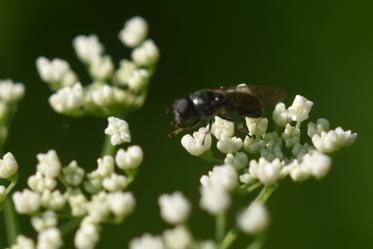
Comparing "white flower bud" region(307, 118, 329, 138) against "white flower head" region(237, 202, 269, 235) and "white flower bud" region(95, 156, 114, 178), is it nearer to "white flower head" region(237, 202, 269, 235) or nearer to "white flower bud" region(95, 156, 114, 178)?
"white flower bud" region(95, 156, 114, 178)

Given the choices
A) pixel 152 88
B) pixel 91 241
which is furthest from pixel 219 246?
pixel 152 88

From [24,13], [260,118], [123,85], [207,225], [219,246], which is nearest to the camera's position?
[219,246]

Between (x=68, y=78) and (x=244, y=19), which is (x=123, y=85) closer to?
(x=68, y=78)

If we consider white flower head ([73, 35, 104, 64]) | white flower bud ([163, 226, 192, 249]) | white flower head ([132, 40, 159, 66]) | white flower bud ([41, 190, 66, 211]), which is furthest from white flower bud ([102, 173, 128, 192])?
white flower head ([73, 35, 104, 64])

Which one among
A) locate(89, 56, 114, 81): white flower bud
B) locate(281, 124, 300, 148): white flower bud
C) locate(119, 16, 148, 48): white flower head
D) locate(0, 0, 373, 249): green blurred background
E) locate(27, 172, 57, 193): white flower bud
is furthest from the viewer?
locate(0, 0, 373, 249): green blurred background

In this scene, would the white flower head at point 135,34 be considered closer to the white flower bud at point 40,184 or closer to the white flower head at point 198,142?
the white flower head at point 198,142

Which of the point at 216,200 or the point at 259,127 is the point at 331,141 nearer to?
the point at 259,127
